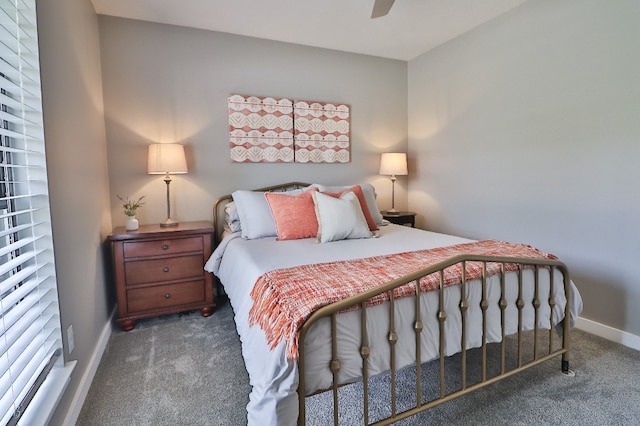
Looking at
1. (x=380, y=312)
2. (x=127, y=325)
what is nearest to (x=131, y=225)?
(x=127, y=325)

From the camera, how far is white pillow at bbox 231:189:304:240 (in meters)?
2.67

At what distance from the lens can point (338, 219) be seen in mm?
2465

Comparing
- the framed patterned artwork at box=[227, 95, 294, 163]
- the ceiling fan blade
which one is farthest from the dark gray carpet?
the ceiling fan blade

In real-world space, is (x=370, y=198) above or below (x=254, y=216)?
above

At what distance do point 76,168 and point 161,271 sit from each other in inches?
41.1

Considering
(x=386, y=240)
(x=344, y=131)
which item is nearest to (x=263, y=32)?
(x=344, y=131)

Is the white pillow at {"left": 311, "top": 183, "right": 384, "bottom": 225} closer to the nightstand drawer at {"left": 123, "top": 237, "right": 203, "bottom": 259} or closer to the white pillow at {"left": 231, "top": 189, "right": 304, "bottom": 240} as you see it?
the white pillow at {"left": 231, "top": 189, "right": 304, "bottom": 240}

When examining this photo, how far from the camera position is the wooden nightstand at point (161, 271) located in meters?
2.59

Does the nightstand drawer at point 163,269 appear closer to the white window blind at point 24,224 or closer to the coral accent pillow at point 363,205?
the white window blind at point 24,224

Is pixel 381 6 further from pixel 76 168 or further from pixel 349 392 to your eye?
pixel 349 392

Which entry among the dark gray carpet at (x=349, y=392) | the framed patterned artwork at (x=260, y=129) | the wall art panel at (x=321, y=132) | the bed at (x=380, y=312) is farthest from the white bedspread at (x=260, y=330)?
the wall art panel at (x=321, y=132)

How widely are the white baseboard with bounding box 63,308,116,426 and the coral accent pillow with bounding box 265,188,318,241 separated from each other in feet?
4.43

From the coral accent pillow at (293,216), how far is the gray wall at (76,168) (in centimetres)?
124

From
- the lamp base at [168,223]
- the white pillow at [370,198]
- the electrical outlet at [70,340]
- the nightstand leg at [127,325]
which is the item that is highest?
the white pillow at [370,198]
